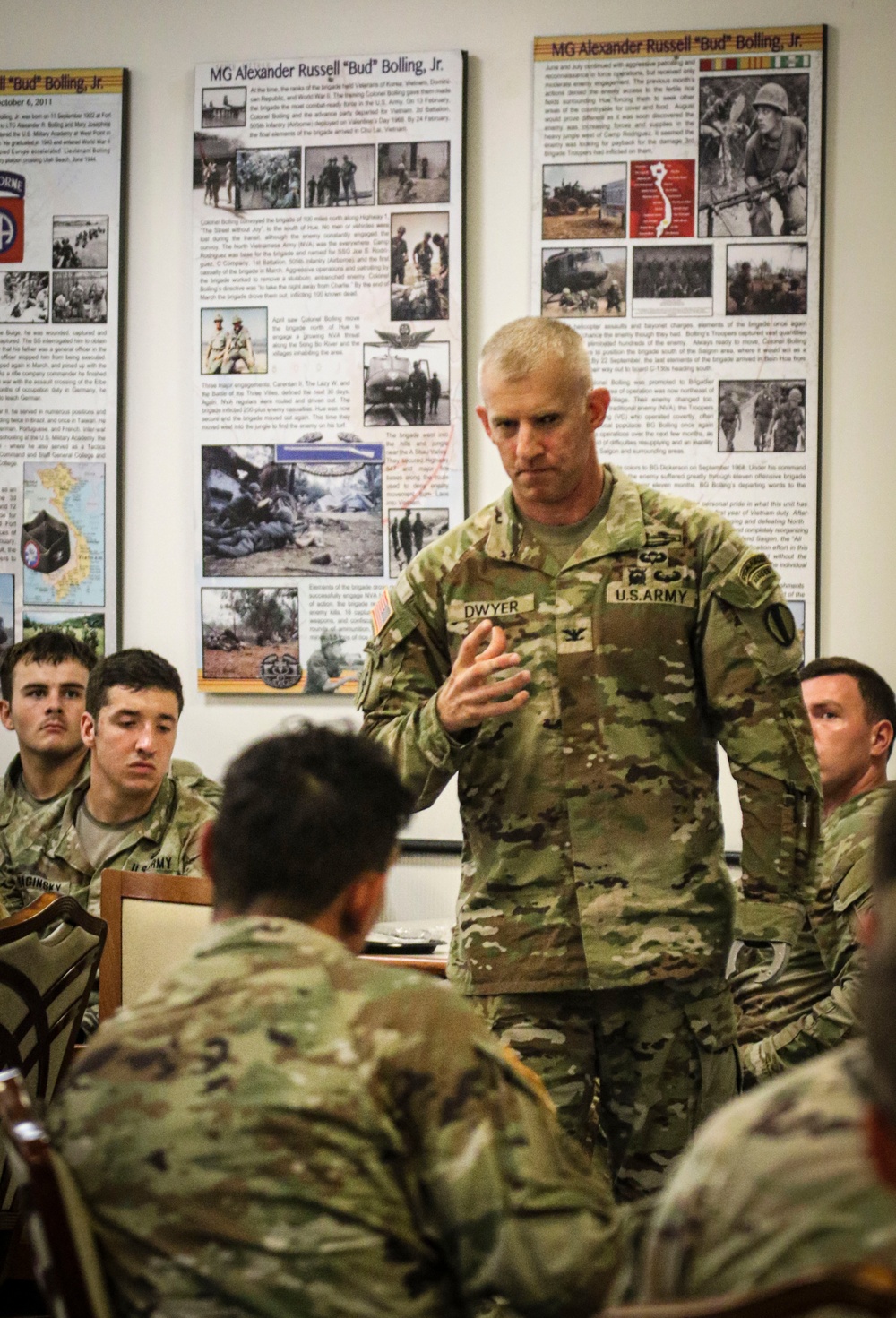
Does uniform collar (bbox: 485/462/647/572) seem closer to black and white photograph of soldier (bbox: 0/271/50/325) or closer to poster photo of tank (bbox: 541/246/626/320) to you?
poster photo of tank (bbox: 541/246/626/320)

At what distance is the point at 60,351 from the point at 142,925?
191 cm

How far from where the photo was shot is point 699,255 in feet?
12.3

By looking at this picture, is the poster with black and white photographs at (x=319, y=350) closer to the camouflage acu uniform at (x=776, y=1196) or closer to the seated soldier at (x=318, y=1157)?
the seated soldier at (x=318, y=1157)

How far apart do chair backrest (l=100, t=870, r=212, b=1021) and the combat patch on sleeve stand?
45.9 inches

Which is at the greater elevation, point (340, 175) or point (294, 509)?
point (340, 175)

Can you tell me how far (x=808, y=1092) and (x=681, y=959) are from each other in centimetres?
119

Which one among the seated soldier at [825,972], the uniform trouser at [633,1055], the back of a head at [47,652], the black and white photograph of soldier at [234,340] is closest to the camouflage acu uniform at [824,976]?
the seated soldier at [825,972]

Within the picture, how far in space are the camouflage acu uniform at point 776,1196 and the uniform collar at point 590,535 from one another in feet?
4.20

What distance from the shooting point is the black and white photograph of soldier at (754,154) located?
3.69 m

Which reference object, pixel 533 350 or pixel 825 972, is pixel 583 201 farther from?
pixel 825 972

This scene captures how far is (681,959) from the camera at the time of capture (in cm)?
212

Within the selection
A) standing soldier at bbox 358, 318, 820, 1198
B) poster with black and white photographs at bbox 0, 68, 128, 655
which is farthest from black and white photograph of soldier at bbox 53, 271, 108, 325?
standing soldier at bbox 358, 318, 820, 1198

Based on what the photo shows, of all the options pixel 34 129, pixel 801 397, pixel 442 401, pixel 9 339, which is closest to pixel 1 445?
pixel 9 339

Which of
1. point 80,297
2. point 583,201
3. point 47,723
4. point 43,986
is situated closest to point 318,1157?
point 43,986
